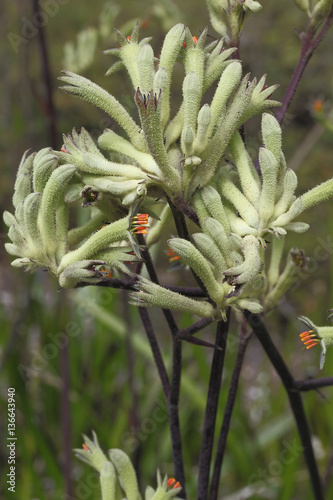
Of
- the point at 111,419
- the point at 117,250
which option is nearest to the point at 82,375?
the point at 111,419

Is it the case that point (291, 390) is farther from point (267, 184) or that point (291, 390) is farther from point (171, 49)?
point (171, 49)

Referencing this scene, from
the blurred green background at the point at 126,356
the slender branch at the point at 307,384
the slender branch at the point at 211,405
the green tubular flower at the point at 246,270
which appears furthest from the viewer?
the blurred green background at the point at 126,356

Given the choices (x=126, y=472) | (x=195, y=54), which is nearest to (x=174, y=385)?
(x=126, y=472)

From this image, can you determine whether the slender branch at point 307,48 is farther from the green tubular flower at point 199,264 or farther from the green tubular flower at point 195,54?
the green tubular flower at point 199,264

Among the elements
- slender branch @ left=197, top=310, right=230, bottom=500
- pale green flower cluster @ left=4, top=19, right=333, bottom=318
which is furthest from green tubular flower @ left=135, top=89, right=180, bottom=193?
slender branch @ left=197, top=310, right=230, bottom=500

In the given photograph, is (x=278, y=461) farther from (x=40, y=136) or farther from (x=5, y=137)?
(x=5, y=137)

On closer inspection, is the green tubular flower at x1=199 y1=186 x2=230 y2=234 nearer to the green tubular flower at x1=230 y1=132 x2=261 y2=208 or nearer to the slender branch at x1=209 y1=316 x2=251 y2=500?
the green tubular flower at x1=230 y1=132 x2=261 y2=208

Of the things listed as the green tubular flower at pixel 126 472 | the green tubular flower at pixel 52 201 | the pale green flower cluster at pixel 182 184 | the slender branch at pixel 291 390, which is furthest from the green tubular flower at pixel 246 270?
the green tubular flower at pixel 126 472
